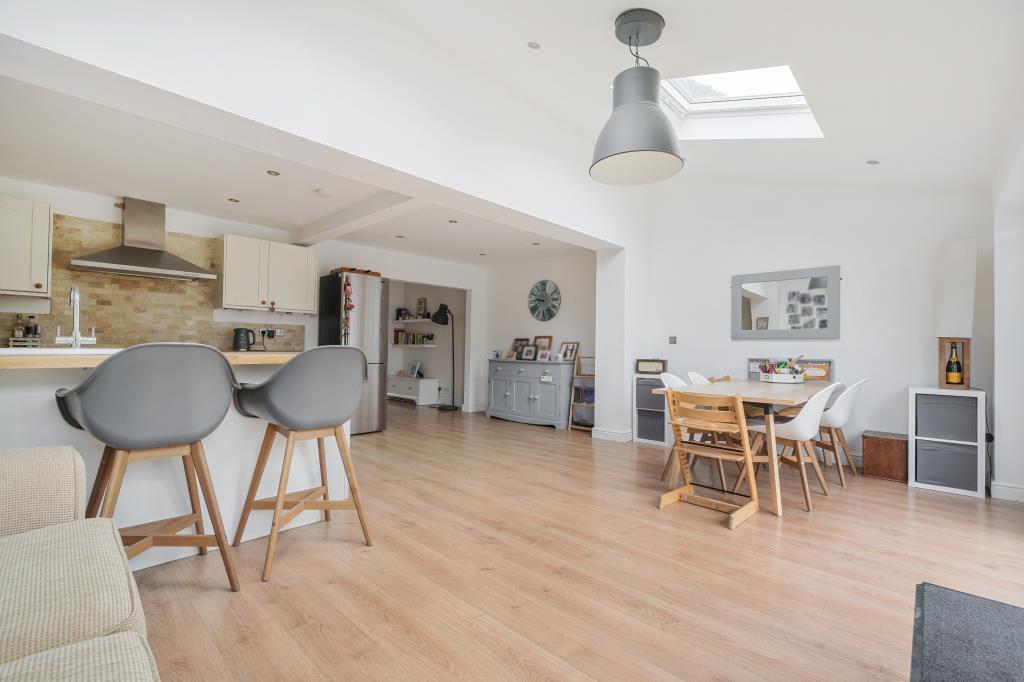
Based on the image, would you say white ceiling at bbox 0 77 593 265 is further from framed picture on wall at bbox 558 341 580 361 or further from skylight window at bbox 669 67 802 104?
skylight window at bbox 669 67 802 104

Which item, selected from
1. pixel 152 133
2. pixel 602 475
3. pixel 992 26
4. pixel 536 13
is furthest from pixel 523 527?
pixel 152 133

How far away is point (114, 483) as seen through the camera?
1.78 m

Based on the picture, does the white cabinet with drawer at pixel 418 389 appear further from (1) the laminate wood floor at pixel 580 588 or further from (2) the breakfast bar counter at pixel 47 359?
(2) the breakfast bar counter at pixel 47 359

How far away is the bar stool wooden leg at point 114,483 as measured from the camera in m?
1.76

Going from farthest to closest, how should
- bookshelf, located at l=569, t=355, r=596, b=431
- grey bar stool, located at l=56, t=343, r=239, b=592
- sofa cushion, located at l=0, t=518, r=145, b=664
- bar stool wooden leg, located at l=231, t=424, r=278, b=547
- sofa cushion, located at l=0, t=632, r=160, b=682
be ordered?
bookshelf, located at l=569, t=355, r=596, b=431 → bar stool wooden leg, located at l=231, t=424, r=278, b=547 → grey bar stool, located at l=56, t=343, r=239, b=592 → sofa cushion, located at l=0, t=518, r=145, b=664 → sofa cushion, located at l=0, t=632, r=160, b=682

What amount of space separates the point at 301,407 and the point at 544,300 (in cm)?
523

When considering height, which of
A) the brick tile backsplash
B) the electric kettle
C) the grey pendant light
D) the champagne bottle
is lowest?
the champagne bottle

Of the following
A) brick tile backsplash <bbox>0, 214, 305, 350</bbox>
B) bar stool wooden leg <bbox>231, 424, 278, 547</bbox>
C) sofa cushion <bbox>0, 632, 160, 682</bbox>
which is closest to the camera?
sofa cushion <bbox>0, 632, 160, 682</bbox>

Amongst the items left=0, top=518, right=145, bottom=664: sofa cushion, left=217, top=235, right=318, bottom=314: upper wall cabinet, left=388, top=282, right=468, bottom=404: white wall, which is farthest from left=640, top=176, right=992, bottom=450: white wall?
left=0, top=518, right=145, bottom=664: sofa cushion

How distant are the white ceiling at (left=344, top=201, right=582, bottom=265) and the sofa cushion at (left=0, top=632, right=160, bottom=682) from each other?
437cm

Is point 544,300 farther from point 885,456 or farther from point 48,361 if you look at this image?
point 48,361

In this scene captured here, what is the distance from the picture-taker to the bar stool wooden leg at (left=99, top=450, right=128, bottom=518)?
1757mm

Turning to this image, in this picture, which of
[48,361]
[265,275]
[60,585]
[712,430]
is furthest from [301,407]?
[265,275]

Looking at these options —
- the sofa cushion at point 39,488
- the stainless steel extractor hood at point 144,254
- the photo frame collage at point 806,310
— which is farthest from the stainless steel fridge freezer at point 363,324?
the photo frame collage at point 806,310
